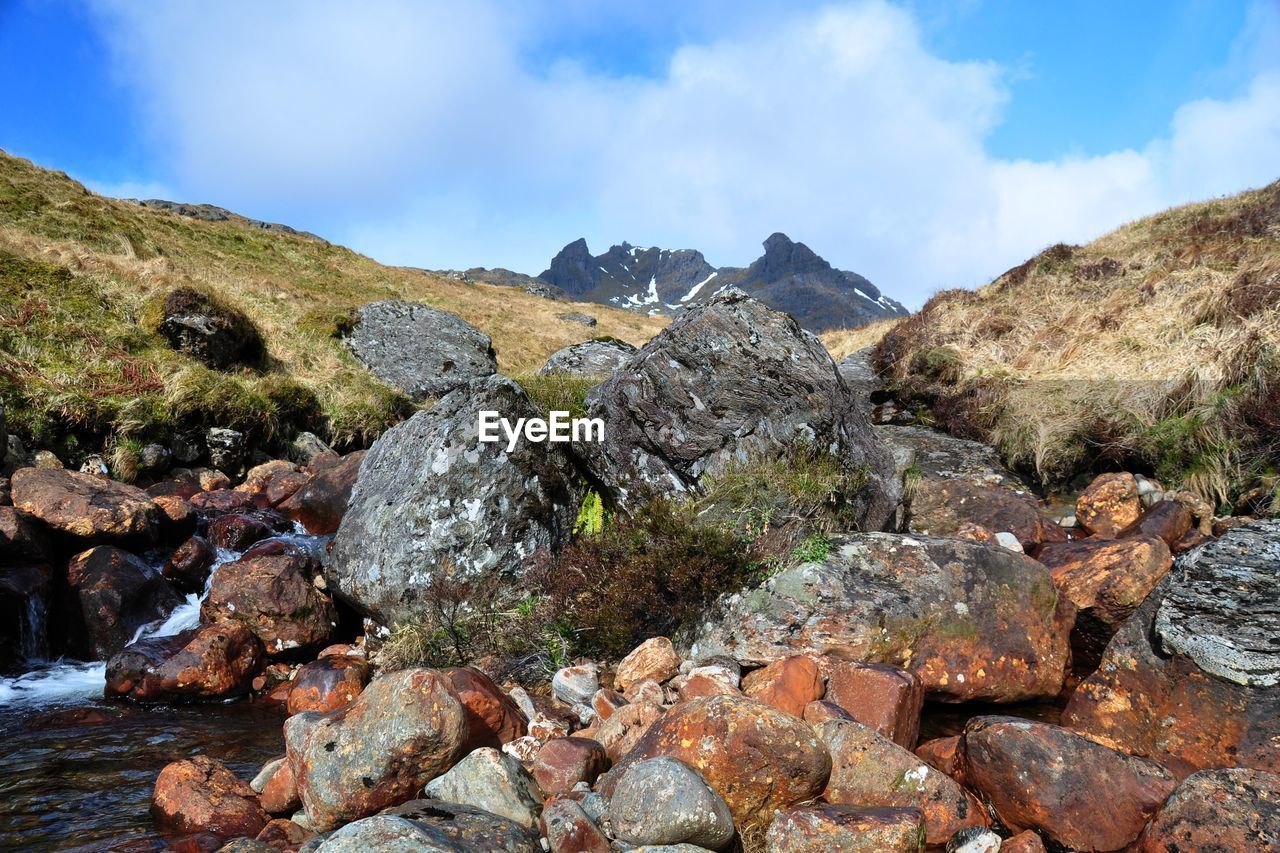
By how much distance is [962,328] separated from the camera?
18.9 metres

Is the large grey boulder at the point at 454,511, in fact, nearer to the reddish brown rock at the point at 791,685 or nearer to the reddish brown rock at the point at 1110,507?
the reddish brown rock at the point at 791,685

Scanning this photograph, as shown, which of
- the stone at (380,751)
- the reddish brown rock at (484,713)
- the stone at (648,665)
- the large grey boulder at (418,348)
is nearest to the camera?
the stone at (380,751)

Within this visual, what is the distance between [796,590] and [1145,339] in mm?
12287

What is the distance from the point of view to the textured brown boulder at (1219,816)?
3.56m

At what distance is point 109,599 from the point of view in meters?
8.27

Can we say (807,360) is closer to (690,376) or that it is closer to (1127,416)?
(690,376)

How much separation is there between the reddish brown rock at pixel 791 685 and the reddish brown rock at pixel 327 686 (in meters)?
3.99

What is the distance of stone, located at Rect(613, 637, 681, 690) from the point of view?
631 centimetres

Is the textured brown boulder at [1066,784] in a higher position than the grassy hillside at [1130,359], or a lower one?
lower

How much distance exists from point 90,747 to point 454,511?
3757 mm

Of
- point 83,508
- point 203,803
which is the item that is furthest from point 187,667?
point 83,508

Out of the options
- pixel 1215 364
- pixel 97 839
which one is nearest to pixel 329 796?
pixel 97 839

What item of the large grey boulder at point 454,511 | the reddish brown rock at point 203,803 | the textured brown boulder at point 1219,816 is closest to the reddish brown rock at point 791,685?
the textured brown boulder at point 1219,816

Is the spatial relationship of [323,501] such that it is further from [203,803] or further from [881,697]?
[881,697]
